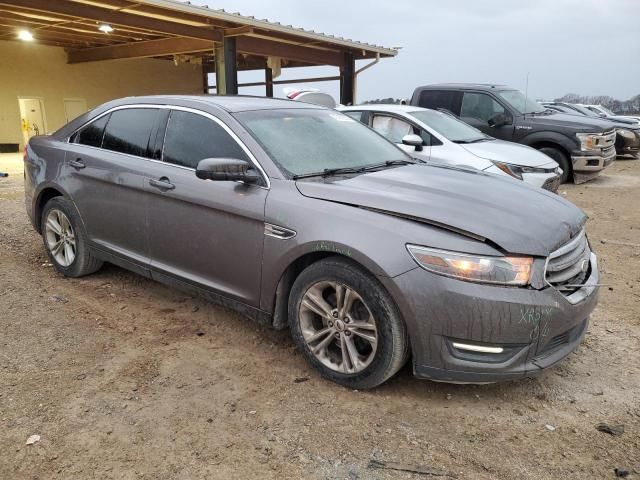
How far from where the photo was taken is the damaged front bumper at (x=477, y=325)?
2531 millimetres

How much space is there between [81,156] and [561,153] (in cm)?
881

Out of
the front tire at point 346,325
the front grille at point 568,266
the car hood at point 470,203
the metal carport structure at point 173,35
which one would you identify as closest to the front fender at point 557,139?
the metal carport structure at point 173,35

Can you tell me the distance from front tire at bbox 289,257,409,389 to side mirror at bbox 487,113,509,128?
820 cm

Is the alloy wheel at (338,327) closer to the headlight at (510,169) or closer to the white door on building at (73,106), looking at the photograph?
the headlight at (510,169)

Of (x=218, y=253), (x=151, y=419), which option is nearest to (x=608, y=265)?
(x=218, y=253)

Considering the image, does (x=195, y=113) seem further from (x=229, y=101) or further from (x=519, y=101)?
(x=519, y=101)

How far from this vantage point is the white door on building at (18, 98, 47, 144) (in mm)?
16625

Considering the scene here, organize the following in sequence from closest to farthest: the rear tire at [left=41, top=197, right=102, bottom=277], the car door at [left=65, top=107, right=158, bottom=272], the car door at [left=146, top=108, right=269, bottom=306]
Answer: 1. the car door at [left=146, top=108, right=269, bottom=306]
2. the car door at [left=65, top=107, right=158, bottom=272]
3. the rear tire at [left=41, top=197, right=102, bottom=277]

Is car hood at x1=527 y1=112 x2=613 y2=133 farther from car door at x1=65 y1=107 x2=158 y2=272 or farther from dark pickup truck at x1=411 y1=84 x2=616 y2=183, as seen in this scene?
car door at x1=65 y1=107 x2=158 y2=272

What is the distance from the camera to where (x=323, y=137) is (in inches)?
147

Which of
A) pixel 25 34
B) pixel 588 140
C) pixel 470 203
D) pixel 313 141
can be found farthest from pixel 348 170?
pixel 25 34

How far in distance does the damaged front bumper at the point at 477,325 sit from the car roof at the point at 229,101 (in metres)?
1.77

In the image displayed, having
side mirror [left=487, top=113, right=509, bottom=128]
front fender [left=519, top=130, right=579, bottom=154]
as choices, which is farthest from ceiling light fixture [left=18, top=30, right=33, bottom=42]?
front fender [left=519, top=130, right=579, bottom=154]

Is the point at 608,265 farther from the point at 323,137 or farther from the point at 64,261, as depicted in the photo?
the point at 64,261
